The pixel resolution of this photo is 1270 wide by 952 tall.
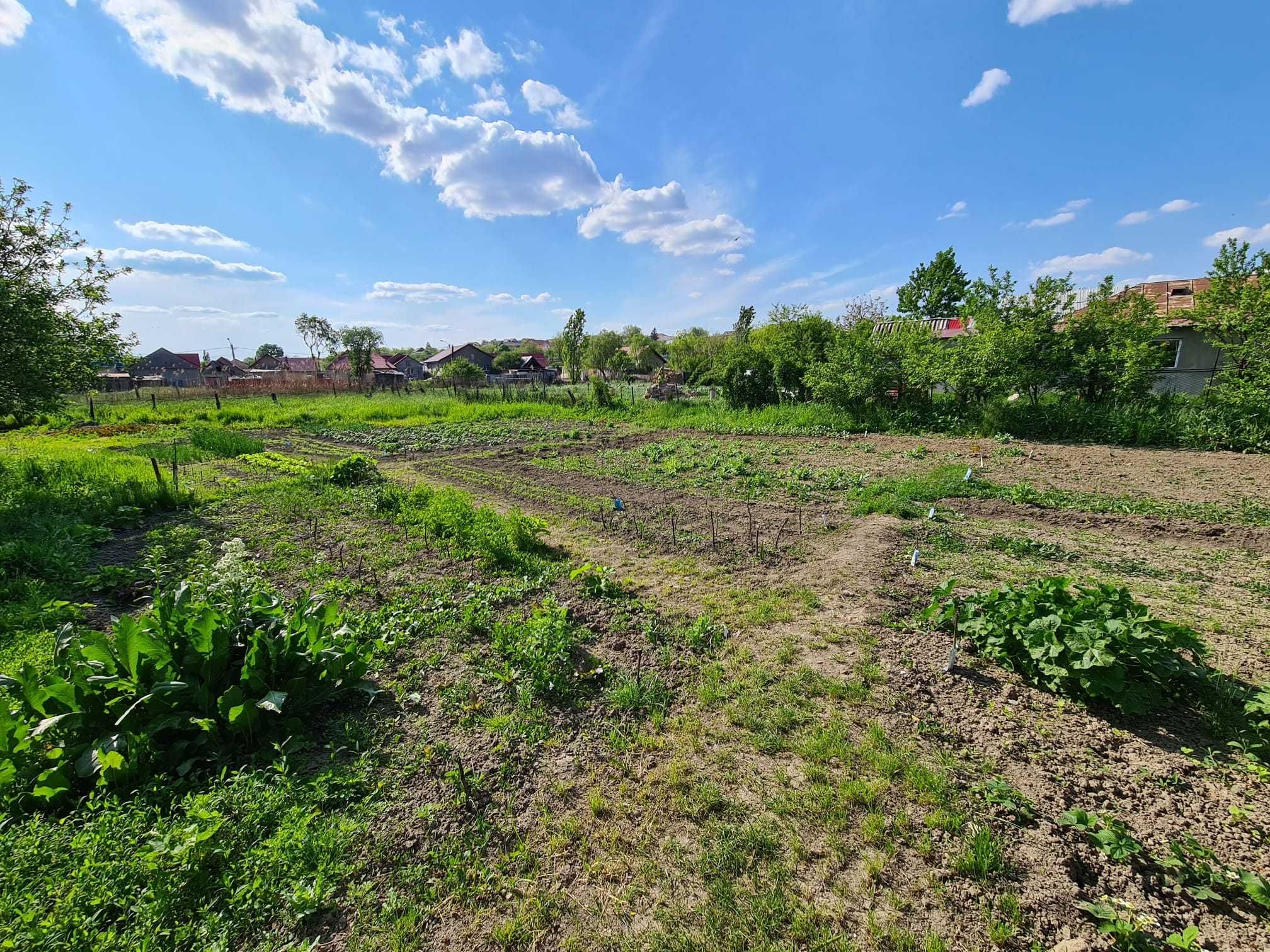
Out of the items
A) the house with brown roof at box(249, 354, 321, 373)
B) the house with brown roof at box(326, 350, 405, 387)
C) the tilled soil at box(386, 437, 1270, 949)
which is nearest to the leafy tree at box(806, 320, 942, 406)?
the tilled soil at box(386, 437, 1270, 949)

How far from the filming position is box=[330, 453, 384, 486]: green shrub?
9.80 meters

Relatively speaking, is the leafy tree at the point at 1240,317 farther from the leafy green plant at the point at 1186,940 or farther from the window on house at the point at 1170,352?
the leafy green plant at the point at 1186,940

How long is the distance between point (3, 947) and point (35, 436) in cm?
2493

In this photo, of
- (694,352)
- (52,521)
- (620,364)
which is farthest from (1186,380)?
(620,364)

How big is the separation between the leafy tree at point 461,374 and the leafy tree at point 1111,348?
39.7m

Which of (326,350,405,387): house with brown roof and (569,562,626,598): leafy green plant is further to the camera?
(326,350,405,387): house with brown roof

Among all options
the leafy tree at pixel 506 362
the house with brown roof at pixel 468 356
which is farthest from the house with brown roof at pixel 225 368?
the leafy tree at pixel 506 362

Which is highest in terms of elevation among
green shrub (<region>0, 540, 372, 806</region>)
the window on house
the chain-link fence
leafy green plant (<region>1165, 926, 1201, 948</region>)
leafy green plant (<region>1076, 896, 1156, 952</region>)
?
the window on house

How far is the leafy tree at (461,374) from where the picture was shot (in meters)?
42.7

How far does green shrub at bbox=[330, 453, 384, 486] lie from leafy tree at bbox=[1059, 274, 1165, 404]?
20.0 metres

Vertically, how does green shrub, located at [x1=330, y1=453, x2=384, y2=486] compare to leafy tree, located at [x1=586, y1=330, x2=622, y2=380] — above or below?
below

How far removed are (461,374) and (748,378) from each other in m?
31.1

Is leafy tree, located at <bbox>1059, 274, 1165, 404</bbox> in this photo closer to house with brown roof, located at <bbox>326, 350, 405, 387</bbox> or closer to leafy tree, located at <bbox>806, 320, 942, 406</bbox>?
leafy tree, located at <bbox>806, 320, 942, 406</bbox>

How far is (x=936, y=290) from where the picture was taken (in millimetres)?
38094
